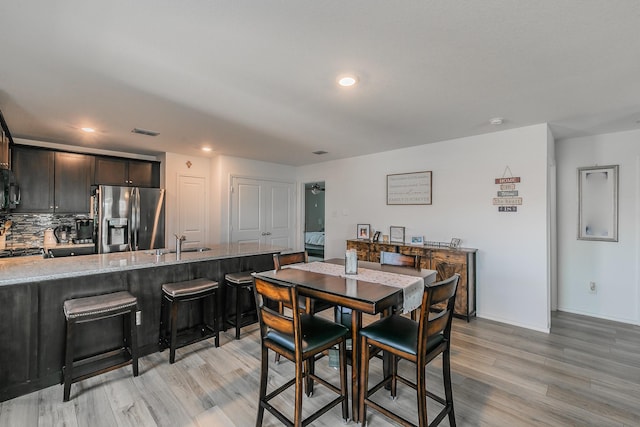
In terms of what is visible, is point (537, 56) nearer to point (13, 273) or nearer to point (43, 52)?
point (43, 52)

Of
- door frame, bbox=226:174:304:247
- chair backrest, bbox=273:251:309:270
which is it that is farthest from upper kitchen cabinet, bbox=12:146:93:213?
chair backrest, bbox=273:251:309:270

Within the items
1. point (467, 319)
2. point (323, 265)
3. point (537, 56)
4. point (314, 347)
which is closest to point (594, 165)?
point (467, 319)

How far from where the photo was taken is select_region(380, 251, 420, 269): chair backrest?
2576 millimetres

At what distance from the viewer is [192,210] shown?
5.30 metres

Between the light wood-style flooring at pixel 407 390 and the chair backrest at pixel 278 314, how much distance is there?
67 centimetres

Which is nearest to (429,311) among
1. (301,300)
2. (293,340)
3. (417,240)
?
(293,340)

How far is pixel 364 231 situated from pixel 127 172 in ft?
13.3

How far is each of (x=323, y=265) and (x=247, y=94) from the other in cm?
164

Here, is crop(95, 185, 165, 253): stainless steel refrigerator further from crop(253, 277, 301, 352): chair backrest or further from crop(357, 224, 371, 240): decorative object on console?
crop(253, 277, 301, 352): chair backrest

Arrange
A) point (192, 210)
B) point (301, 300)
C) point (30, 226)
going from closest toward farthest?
point (301, 300), point (30, 226), point (192, 210)

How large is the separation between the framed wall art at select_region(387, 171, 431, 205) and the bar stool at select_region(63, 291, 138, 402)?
3.66 meters

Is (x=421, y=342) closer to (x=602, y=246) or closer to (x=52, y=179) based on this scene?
(x=602, y=246)

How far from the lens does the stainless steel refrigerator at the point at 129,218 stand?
421 cm

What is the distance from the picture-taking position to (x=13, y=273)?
7.04ft
